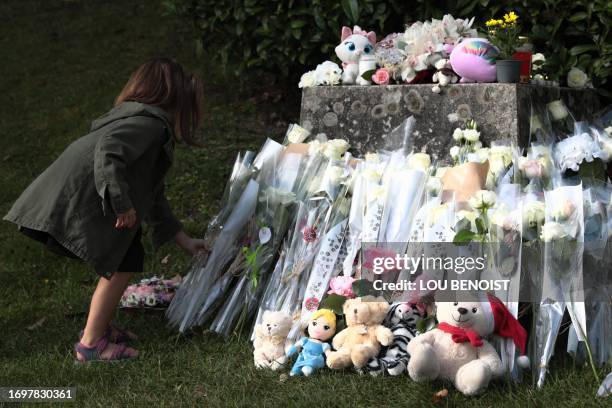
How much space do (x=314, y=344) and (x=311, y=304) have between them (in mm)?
283

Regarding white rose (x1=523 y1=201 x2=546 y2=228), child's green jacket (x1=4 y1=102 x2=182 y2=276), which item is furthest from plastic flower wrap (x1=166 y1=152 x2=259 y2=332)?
white rose (x1=523 y1=201 x2=546 y2=228)

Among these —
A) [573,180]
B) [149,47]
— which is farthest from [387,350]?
[149,47]

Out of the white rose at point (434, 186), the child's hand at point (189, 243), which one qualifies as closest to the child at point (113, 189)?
the child's hand at point (189, 243)

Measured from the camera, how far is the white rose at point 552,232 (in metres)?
2.76

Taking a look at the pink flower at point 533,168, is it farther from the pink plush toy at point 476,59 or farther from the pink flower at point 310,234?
the pink flower at point 310,234

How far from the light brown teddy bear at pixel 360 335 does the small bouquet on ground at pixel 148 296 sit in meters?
1.12

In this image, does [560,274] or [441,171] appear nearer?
[560,274]

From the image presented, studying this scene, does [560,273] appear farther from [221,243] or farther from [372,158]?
[221,243]

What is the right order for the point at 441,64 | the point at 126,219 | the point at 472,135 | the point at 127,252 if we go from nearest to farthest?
the point at 126,219, the point at 127,252, the point at 472,135, the point at 441,64

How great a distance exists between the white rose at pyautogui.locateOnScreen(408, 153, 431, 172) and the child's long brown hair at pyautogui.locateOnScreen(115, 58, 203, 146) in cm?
92

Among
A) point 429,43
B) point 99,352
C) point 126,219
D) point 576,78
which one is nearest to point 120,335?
point 99,352

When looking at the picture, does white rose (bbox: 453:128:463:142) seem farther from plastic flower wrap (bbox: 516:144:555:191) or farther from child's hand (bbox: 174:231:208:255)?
child's hand (bbox: 174:231:208:255)

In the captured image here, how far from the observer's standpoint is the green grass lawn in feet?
8.82

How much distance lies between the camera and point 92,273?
14.1 feet
